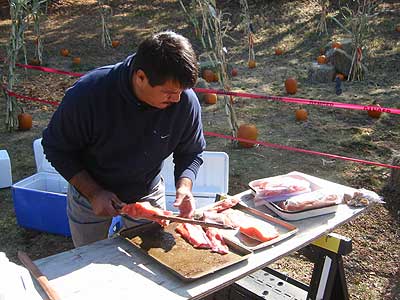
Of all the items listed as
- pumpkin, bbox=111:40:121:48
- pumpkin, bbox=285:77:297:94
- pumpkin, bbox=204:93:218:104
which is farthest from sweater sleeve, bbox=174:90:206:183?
pumpkin, bbox=111:40:121:48

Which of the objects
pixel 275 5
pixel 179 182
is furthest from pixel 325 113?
pixel 275 5

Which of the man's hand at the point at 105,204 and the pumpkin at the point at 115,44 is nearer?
the man's hand at the point at 105,204

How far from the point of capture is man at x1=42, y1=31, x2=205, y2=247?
2252 millimetres

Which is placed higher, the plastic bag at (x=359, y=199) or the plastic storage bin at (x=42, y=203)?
the plastic bag at (x=359, y=199)

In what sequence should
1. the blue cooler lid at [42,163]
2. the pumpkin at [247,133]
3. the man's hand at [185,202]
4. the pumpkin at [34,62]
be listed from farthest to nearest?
the pumpkin at [34,62], the pumpkin at [247,133], the blue cooler lid at [42,163], the man's hand at [185,202]

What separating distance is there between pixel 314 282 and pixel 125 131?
1.49 meters

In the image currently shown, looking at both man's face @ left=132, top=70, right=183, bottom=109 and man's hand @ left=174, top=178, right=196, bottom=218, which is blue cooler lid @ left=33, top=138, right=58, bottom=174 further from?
man's face @ left=132, top=70, right=183, bottom=109

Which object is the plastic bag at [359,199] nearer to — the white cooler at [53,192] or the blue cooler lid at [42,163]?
the white cooler at [53,192]

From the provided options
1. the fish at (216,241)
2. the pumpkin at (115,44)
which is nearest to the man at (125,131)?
the fish at (216,241)

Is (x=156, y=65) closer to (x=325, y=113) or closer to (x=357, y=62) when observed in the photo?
(x=325, y=113)

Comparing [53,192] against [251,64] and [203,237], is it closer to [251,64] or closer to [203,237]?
[203,237]

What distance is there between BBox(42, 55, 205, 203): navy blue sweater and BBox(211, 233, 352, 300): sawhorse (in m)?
0.88

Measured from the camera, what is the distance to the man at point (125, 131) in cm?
225

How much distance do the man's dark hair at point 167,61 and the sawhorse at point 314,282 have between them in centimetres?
132
